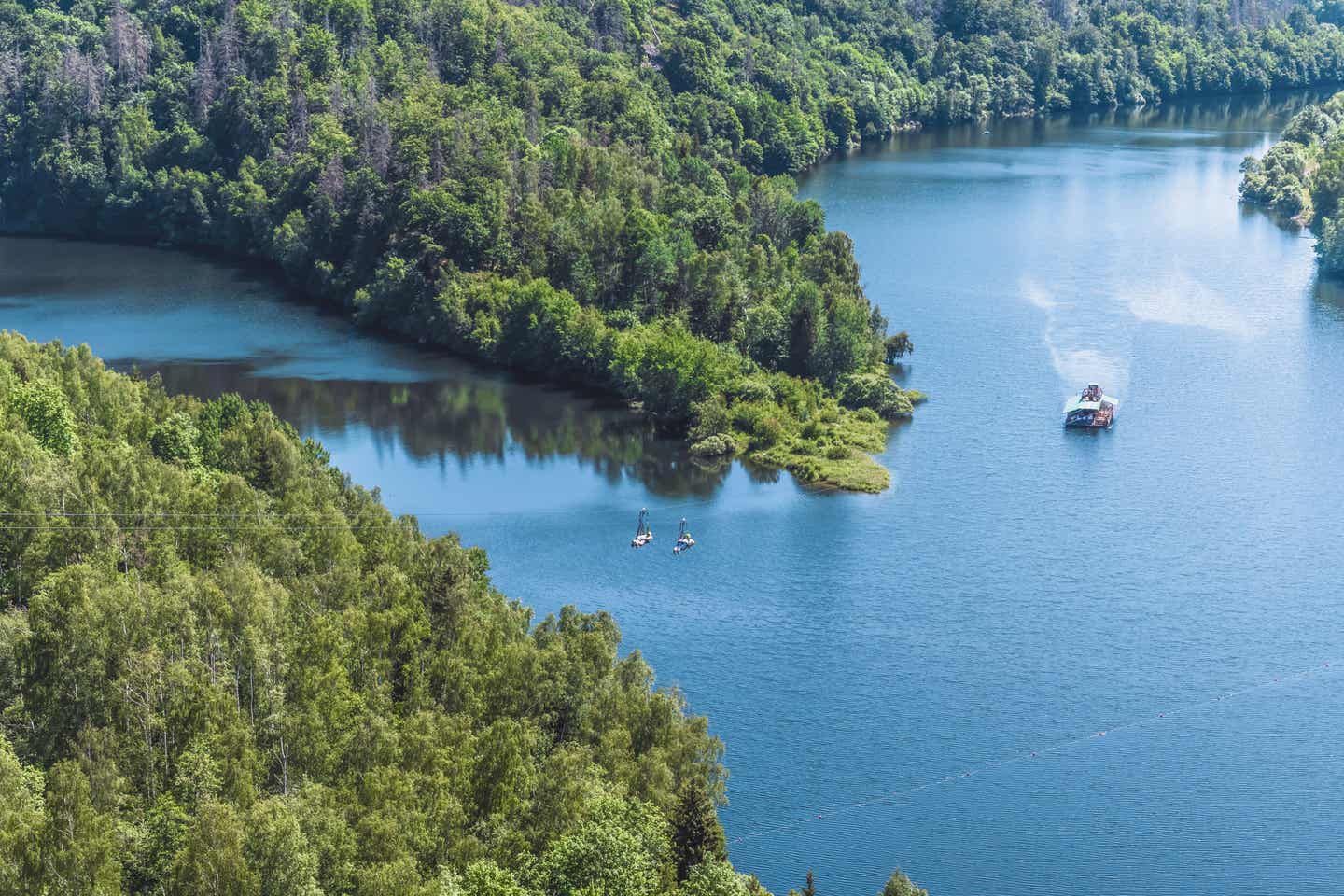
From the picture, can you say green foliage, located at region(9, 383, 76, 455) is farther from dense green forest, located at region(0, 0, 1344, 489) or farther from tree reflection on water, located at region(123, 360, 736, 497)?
dense green forest, located at region(0, 0, 1344, 489)

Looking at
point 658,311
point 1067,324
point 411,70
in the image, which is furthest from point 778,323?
point 411,70

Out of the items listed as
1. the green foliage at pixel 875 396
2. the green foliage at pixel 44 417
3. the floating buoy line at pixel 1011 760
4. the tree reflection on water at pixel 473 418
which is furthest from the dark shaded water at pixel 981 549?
the green foliage at pixel 44 417

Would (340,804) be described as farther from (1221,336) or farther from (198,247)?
(198,247)

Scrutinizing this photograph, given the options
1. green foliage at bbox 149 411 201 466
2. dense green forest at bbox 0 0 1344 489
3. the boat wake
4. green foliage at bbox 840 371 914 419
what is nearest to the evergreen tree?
green foliage at bbox 149 411 201 466

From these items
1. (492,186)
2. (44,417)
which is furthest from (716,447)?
(44,417)

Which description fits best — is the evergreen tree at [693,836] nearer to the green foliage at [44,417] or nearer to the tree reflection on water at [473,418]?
the green foliage at [44,417]

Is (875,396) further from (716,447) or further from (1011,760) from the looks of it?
(1011,760)
